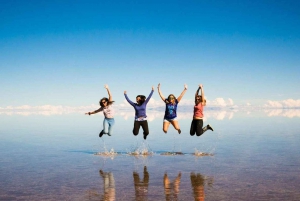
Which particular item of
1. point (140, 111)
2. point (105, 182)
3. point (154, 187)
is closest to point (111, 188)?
point (105, 182)

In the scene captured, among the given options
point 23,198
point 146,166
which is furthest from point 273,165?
point 23,198

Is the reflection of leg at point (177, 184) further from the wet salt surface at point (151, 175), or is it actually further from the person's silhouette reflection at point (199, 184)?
the person's silhouette reflection at point (199, 184)

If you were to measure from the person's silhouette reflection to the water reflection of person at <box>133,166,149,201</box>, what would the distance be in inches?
53.0

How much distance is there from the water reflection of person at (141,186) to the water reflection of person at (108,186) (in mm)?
638

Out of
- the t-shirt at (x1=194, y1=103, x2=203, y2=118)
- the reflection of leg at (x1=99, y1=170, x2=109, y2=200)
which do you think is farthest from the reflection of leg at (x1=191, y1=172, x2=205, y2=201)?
the t-shirt at (x1=194, y1=103, x2=203, y2=118)

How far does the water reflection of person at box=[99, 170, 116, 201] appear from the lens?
8188 mm

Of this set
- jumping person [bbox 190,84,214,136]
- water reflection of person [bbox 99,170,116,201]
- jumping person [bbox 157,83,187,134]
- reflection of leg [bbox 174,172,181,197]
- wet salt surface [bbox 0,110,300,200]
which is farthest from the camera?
jumping person [bbox 157,83,187,134]

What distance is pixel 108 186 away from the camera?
9.36 m

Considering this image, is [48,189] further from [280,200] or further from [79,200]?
[280,200]

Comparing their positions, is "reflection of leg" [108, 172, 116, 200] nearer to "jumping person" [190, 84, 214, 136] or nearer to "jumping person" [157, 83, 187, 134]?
"jumping person" [157, 83, 187, 134]

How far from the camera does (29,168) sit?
1228 cm

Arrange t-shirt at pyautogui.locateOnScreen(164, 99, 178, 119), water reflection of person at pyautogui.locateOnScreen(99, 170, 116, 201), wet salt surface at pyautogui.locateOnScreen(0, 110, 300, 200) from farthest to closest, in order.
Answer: t-shirt at pyautogui.locateOnScreen(164, 99, 178, 119) → wet salt surface at pyautogui.locateOnScreen(0, 110, 300, 200) → water reflection of person at pyautogui.locateOnScreen(99, 170, 116, 201)

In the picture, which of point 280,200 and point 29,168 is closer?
point 280,200

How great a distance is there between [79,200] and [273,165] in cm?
812
